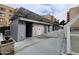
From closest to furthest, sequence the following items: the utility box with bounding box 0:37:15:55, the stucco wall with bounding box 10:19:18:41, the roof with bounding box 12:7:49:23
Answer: the utility box with bounding box 0:37:15:55
the stucco wall with bounding box 10:19:18:41
the roof with bounding box 12:7:49:23

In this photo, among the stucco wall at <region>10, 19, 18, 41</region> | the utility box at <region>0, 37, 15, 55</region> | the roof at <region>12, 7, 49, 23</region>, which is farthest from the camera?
the roof at <region>12, 7, 49, 23</region>

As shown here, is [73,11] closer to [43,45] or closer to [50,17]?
[50,17]

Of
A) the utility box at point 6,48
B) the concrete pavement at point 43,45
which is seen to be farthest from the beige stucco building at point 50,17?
the utility box at point 6,48

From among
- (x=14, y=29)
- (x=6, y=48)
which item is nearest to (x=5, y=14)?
(x=14, y=29)

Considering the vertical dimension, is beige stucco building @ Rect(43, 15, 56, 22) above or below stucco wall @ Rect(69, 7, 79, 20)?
below

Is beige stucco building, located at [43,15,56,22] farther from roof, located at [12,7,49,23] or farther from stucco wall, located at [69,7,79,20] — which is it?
stucco wall, located at [69,7,79,20]

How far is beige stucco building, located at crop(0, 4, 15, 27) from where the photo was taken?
2.88 meters

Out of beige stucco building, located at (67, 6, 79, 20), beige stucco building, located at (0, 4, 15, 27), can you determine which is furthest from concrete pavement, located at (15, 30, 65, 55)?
beige stucco building, located at (0, 4, 15, 27)

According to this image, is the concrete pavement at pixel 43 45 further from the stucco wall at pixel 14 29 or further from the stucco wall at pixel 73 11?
the stucco wall at pixel 73 11

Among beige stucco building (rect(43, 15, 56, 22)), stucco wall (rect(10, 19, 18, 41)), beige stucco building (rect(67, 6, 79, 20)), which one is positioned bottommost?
stucco wall (rect(10, 19, 18, 41))

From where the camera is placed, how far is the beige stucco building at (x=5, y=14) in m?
2.88

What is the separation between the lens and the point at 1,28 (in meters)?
2.88

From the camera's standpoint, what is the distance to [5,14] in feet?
9.57
